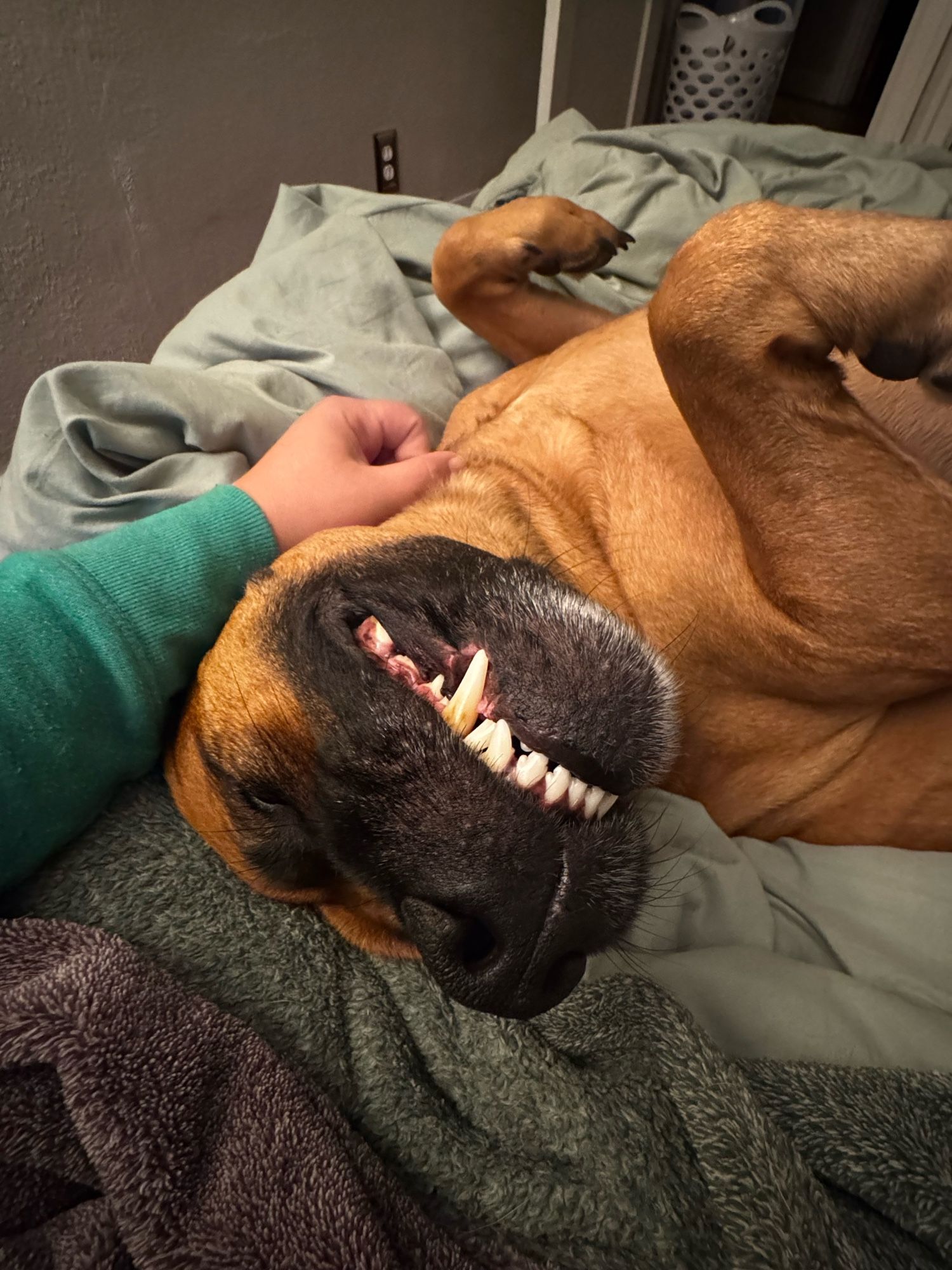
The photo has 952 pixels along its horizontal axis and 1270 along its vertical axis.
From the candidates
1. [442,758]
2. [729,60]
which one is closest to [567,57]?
[729,60]

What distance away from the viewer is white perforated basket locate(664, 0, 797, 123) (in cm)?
327

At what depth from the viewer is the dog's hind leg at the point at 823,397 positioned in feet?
3.02

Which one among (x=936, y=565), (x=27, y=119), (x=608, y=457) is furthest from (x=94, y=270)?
(x=936, y=565)

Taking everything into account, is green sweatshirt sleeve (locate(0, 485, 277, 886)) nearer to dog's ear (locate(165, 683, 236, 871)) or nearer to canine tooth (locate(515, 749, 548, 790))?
dog's ear (locate(165, 683, 236, 871))

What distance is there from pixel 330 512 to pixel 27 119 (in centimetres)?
137

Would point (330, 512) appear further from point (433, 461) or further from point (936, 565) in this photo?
point (936, 565)

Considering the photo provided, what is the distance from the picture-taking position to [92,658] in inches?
42.3

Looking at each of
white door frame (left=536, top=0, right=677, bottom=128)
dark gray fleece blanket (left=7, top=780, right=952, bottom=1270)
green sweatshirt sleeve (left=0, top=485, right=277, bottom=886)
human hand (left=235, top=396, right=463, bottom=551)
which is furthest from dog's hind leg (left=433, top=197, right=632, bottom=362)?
white door frame (left=536, top=0, right=677, bottom=128)

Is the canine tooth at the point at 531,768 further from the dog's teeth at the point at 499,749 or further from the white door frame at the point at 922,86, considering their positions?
the white door frame at the point at 922,86

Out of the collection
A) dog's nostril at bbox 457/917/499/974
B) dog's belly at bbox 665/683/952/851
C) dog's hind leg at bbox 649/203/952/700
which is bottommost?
dog's belly at bbox 665/683/952/851

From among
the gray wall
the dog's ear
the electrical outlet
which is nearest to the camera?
the dog's ear

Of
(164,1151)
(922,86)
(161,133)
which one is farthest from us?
(922,86)

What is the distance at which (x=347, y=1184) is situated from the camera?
781mm

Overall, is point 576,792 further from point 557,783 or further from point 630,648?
point 630,648
